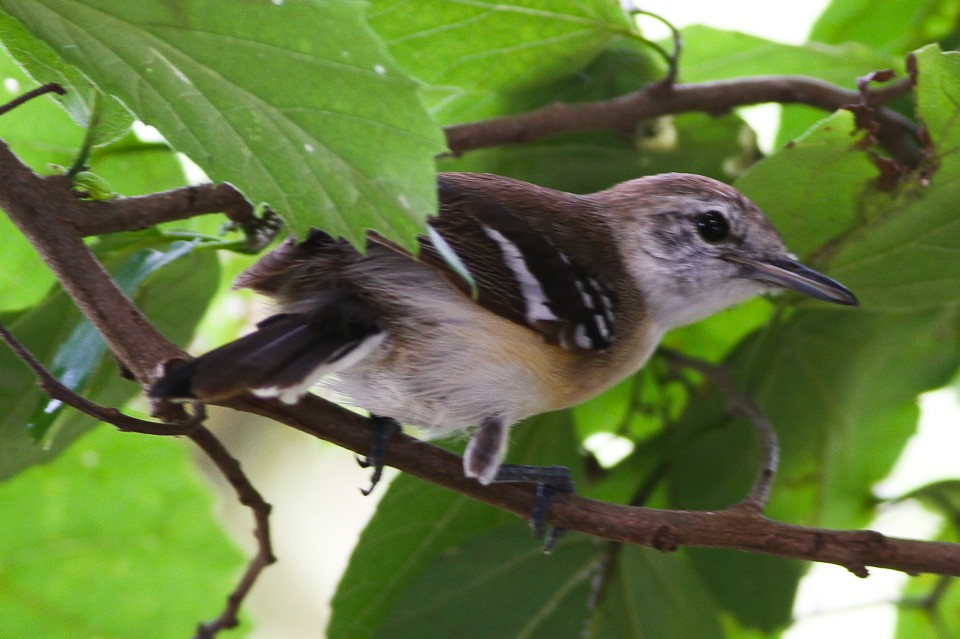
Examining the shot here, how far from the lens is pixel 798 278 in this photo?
4.46 feet

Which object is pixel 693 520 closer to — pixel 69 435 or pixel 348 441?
pixel 348 441

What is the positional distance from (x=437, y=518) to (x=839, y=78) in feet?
2.94

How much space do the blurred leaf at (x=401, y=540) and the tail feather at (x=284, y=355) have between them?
Result: 298mm

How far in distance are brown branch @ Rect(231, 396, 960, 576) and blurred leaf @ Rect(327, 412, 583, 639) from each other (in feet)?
1.10

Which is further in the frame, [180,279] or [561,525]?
[180,279]

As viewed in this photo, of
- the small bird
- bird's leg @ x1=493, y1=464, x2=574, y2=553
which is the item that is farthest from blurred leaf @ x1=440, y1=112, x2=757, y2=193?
bird's leg @ x1=493, y1=464, x2=574, y2=553

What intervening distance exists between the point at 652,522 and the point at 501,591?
51cm

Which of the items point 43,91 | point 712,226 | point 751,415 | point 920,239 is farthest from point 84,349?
point 920,239

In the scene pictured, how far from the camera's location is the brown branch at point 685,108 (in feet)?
4.41

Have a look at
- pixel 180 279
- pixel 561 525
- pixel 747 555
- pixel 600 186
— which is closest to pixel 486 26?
pixel 600 186

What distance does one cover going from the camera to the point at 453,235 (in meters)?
1.20

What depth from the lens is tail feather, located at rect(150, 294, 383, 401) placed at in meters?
0.83

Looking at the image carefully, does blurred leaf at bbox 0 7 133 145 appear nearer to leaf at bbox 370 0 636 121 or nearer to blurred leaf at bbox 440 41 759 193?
leaf at bbox 370 0 636 121

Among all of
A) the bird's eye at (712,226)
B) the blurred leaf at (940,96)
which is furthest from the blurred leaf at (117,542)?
the blurred leaf at (940,96)
